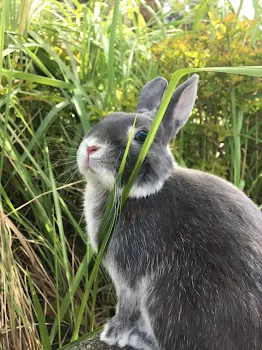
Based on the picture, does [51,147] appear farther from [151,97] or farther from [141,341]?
[141,341]

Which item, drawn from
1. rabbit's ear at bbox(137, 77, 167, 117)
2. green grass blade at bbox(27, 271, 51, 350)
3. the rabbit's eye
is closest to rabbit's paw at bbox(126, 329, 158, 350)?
green grass blade at bbox(27, 271, 51, 350)

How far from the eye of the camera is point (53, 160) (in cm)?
188

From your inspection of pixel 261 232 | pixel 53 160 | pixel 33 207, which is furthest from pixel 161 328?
pixel 53 160

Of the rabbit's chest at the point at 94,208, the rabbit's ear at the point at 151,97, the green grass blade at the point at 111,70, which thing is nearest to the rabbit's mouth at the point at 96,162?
the rabbit's chest at the point at 94,208

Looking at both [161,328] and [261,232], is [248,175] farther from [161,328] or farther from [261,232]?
[161,328]

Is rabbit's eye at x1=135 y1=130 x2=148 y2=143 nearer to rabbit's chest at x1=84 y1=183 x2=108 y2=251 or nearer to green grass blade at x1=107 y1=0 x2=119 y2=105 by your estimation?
rabbit's chest at x1=84 y1=183 x2=108 y2=251

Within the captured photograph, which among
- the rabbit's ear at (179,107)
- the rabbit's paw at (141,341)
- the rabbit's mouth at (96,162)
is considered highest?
the rabbit's ear at (179,107)

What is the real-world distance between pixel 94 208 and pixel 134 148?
24cm

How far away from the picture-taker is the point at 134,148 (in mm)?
1126

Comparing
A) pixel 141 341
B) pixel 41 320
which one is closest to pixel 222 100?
pixel 141 341

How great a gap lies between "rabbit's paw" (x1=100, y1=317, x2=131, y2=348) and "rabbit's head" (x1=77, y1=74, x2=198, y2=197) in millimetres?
386

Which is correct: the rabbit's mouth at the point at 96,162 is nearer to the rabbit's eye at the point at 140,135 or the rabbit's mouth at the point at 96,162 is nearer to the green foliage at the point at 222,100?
the rabbit's eye at the point at 140,135

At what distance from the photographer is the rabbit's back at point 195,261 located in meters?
1.06

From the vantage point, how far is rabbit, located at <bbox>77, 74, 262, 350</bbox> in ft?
3.52
